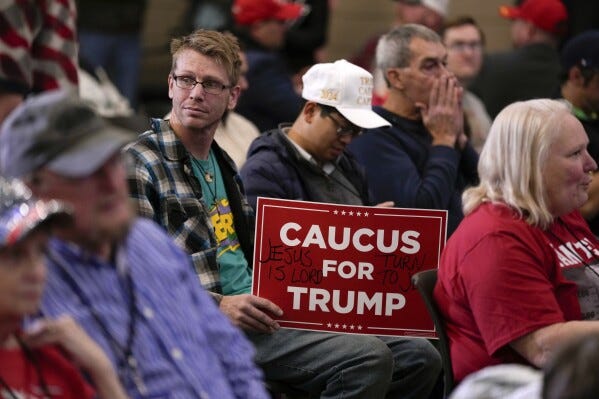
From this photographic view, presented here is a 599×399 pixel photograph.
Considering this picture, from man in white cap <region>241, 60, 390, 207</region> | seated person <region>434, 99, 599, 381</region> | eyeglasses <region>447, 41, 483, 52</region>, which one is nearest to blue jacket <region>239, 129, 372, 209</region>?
man in white cap <region>241, 60, 390, 207</region>

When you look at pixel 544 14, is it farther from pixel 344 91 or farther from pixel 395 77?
pixel 344 91

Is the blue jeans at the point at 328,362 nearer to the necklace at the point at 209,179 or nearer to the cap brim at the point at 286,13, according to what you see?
the necklace at the point at 209,179

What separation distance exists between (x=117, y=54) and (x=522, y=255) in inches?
221

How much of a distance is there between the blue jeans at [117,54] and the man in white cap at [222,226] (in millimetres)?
4348

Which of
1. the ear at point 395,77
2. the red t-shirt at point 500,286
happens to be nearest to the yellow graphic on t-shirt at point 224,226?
the red t-shirt at point 500,286

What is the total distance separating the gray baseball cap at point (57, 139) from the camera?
8.68 ft

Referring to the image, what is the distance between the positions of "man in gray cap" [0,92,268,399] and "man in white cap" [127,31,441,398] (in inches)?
45.2

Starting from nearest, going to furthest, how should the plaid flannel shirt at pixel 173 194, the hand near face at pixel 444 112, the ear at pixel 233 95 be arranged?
the plaid flannel shirt at pixel 173 194, the ear at pixel 233 95, the hand near face at pixel 444 112

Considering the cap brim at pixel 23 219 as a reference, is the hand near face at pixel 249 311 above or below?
below

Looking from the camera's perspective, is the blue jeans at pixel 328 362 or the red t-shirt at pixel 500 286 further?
the blue jeans at pixel 328 362

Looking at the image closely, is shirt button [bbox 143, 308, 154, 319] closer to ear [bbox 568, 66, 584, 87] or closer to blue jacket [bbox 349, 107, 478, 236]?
blue jacket [bbox 349, 107, 478, 236]

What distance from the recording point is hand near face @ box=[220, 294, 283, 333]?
4.40m

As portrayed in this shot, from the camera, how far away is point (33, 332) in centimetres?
266

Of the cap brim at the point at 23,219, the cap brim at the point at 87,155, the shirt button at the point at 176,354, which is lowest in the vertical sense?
the shirt button at the point at 176,354
